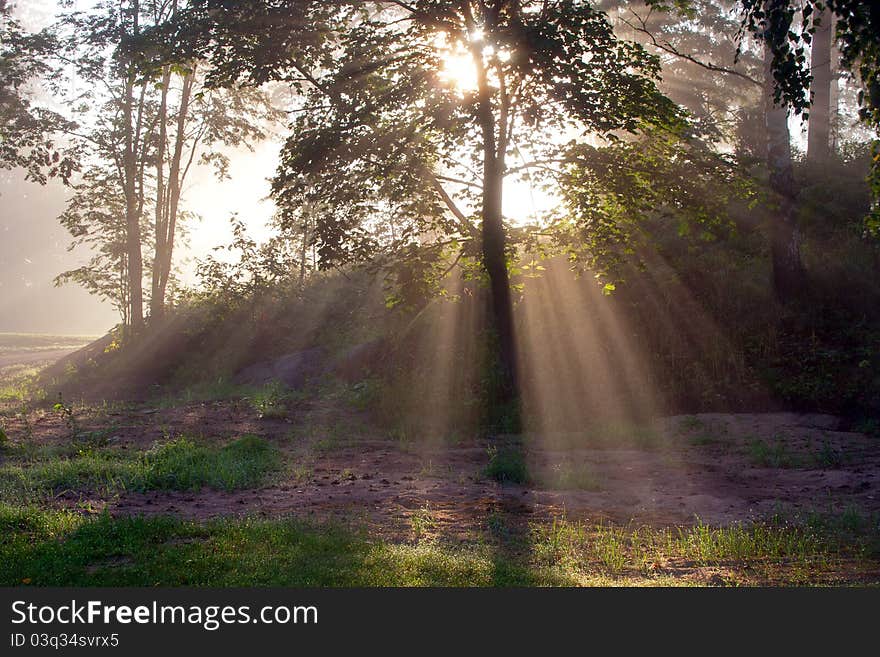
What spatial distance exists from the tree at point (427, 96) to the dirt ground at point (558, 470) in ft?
11.9

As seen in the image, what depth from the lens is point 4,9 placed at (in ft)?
82.7

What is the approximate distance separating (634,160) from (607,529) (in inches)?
307

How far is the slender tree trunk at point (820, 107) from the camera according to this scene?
899 inches

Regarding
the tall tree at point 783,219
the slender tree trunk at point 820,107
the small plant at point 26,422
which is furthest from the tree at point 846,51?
the slender tree trunk at point 820,107

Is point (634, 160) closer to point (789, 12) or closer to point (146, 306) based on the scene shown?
point (789, 12)

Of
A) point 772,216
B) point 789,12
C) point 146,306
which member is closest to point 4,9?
point 146,306

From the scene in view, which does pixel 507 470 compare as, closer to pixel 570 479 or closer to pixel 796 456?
pixel 570 479

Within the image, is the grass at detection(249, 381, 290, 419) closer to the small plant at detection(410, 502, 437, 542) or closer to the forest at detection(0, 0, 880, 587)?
the forest at detection(0, 0, 880, 587)

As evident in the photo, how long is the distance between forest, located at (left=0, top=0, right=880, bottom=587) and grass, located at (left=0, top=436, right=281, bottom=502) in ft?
0.21

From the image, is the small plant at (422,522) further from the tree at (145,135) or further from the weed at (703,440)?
the tree at (145,135)

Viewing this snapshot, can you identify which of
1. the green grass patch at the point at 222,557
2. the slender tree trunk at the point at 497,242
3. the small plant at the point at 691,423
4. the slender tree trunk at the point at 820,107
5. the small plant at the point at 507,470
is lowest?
the green grass patch at the point at 222,557

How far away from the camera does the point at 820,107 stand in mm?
24500

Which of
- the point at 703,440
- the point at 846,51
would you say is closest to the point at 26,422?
the point at 703,440

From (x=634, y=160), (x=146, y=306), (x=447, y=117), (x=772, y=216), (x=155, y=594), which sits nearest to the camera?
(x=155, y=594)
